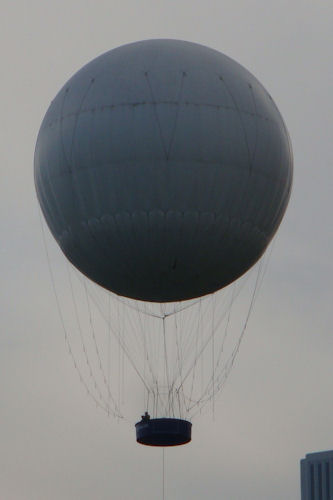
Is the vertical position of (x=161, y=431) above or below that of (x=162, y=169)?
below

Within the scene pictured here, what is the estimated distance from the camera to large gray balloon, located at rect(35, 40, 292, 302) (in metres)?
47.0

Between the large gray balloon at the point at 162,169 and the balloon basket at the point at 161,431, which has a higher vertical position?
the large gray balloon at the point at 162,169

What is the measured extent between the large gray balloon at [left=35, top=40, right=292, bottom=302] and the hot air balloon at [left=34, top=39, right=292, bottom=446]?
0.11ft

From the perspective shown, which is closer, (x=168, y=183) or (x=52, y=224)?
(x=168, y=183)

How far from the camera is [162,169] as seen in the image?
46.8 m

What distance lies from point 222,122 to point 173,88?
1.94 m

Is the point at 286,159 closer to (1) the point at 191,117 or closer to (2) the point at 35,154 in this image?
(1) the point at 191,117

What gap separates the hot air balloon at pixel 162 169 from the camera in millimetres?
47031

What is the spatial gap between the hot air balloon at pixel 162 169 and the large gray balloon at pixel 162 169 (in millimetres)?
32

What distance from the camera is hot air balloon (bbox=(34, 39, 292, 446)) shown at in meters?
47.0

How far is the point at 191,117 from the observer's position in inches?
1858

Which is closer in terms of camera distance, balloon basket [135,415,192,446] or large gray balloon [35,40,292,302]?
large gray balloon [35,40,292,302]

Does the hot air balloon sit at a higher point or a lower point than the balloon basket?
higher

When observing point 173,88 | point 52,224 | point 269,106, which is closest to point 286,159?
point 269,106
